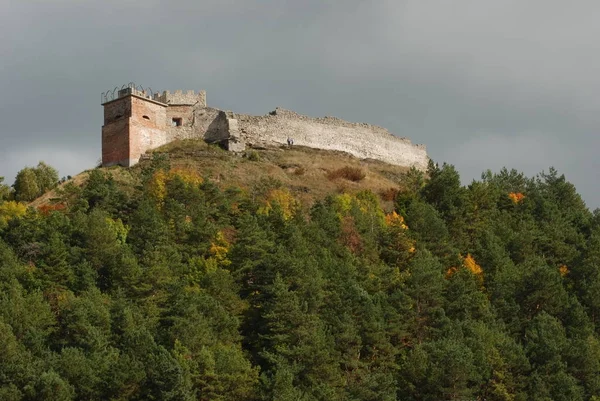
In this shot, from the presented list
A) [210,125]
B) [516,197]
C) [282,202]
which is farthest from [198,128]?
[516,197]

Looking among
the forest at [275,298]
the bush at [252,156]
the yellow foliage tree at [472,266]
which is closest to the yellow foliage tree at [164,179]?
the forest at [275,298]

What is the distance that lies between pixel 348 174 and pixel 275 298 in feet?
73.3

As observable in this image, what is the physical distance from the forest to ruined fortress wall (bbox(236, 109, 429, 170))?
6.07 m

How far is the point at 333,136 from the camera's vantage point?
67.9 m

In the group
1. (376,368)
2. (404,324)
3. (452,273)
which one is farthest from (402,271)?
(376,368)

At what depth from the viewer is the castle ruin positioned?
194ft

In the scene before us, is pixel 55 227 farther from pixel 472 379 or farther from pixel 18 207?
pixel 472 379

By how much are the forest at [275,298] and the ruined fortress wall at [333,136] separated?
6.07m

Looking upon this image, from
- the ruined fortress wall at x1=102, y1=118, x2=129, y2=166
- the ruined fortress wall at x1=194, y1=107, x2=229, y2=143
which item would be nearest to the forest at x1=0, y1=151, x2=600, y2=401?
the ruined fortress wall at x1=102, y1=118, x2=129, y2=166

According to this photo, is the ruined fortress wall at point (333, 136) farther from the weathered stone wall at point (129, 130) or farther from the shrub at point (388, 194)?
the shrub at point (388, 194)

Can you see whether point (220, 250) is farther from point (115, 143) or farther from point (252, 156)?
point (115, 143)

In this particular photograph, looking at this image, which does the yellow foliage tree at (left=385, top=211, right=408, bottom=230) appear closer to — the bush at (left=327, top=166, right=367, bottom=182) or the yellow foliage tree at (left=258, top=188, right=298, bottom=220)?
the bush at (left=327, top=166, right=367, bottom=182)

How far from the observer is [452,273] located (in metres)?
52.1

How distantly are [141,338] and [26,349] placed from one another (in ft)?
15.2
